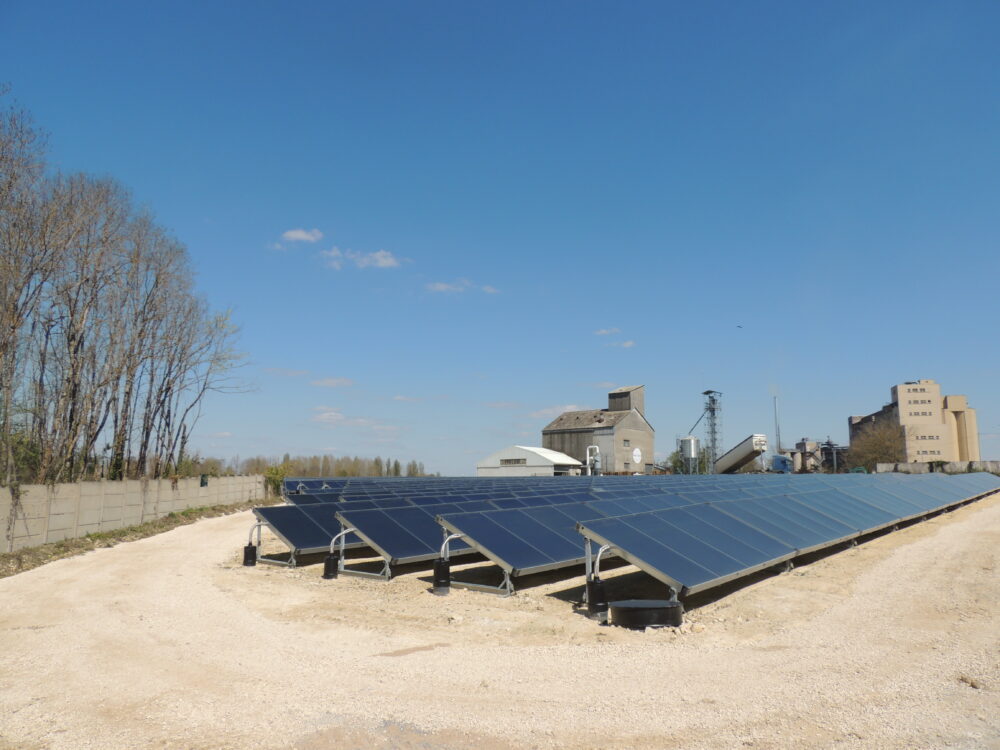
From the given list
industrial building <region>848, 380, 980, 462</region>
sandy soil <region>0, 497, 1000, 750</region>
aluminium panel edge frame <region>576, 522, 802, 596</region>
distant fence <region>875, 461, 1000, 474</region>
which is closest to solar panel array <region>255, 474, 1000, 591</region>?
aluminium panel edge frame <region>576, 522, 802, 596</region>

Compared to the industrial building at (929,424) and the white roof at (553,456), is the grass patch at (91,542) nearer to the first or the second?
the white roof at (553,456)

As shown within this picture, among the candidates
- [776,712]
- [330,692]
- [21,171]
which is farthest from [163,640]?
[21,171]

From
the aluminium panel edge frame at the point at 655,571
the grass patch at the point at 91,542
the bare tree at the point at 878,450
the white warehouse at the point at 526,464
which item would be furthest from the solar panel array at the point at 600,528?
the bare tree at the point at 878,450

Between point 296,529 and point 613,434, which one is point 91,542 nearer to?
point 296,529

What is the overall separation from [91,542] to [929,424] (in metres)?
136

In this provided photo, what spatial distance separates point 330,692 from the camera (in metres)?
7.02

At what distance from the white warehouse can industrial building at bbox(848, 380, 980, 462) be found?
7468cm

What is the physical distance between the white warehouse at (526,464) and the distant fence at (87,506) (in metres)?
43.8

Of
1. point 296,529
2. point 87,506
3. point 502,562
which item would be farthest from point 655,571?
point 87,506

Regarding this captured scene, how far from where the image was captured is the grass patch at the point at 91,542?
1734cm

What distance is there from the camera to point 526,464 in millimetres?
75750

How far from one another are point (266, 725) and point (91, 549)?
17828mm

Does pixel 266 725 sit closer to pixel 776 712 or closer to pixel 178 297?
pixel 776 712

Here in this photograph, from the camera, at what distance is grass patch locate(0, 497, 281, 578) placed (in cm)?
1734
